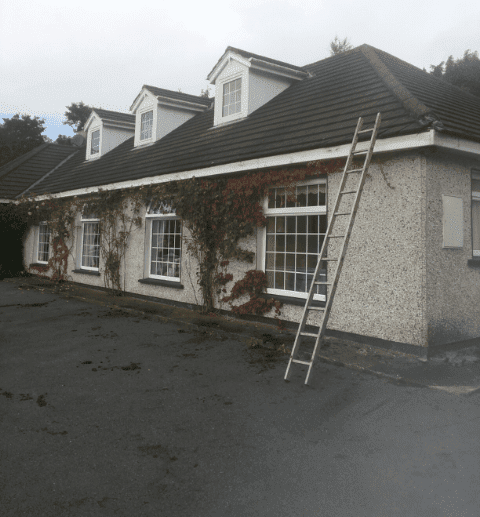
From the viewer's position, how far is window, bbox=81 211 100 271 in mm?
13322

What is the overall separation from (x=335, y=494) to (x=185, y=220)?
751 centimetres

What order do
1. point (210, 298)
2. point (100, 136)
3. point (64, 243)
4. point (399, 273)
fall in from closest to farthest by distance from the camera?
point (399, 273)
point (210, 298)
point (64, 243)
point (100, 136)

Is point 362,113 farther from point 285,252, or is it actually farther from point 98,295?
point 98,295

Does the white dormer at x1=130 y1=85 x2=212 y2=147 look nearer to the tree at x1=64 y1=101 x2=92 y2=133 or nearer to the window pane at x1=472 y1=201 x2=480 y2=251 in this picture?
the window pane at x1=472 y1=201 x2=480 y2=251

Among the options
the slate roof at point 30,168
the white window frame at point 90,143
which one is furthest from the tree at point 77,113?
the white window frame at point 90,143

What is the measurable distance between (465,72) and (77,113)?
3696cm

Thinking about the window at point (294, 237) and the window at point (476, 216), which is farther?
the window at point (294, 237)

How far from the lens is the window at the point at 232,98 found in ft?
34.4

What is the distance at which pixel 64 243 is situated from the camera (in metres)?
14.5

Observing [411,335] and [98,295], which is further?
[98,295]

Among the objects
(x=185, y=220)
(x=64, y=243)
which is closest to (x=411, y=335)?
(x=185, y=220)

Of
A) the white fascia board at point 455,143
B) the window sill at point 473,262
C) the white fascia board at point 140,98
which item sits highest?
the white fascia board at point 140,98

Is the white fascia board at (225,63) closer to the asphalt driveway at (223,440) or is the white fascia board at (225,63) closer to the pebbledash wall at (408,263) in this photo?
the pebbledash wall at (408,263)

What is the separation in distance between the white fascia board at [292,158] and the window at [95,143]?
5267 millimetres
